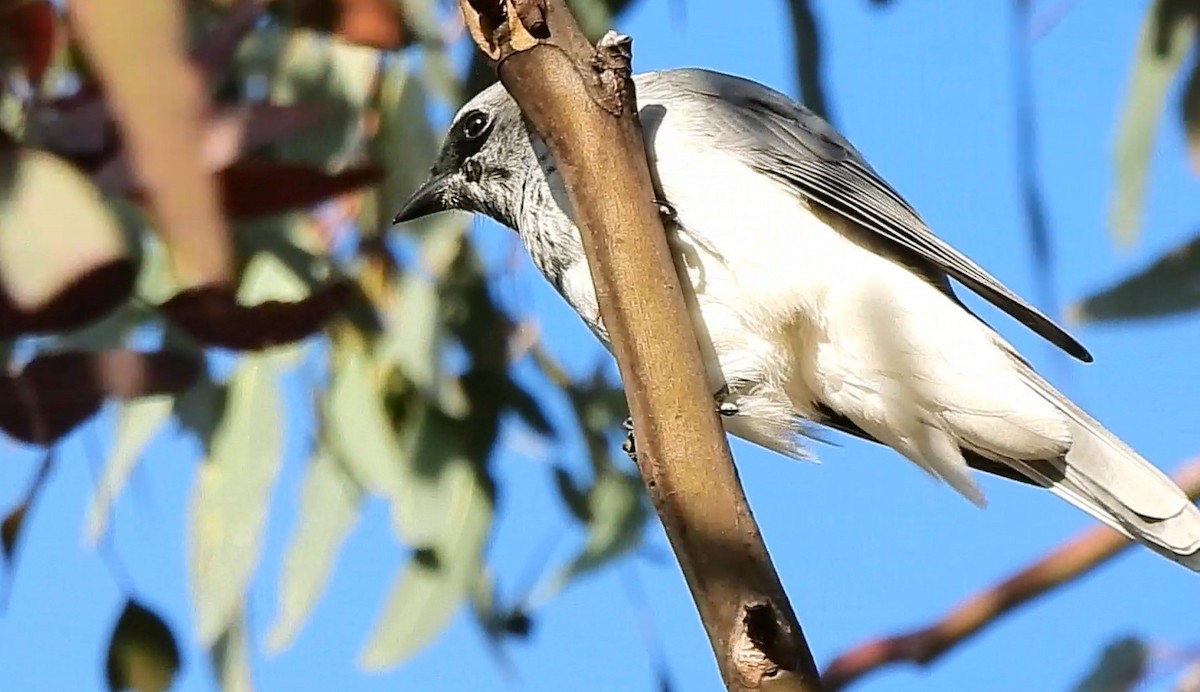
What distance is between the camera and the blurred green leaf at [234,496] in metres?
2.47

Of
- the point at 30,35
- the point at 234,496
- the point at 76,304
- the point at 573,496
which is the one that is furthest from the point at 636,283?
the point at 573,496

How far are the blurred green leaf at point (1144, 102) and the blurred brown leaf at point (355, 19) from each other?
3.78 ft

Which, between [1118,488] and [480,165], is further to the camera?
[480,165]

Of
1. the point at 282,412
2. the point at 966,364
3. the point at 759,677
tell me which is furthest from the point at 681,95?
the point at 759,677

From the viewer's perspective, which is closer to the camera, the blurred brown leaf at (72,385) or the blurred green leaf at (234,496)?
the blurred brown leaf at (72,385)

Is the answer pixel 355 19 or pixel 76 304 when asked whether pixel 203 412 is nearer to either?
pixel 355 19

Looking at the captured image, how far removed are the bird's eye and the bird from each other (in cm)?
15

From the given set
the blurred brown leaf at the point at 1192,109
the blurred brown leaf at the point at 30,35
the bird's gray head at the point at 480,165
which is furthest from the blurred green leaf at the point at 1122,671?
the blurred brown leaf at the point at 30,35

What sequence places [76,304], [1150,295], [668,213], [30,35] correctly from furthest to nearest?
1. [1150,295]
2. [668,213]
3. [30,35]
4. [76,304]

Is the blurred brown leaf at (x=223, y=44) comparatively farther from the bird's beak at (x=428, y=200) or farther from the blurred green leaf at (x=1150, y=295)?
the blurred green leaf at (x=1150, y=295)

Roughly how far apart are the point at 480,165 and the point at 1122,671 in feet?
3.66

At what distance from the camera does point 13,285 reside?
131cm

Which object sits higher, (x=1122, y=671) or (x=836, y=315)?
(x=836, y=315)

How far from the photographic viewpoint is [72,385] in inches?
61.9
